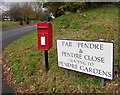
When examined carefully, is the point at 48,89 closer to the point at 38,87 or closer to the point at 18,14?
the point at 38,87

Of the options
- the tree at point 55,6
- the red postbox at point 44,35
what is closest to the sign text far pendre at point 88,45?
the red postbox at point 44,35

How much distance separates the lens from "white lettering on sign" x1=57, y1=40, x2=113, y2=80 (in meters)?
2.25

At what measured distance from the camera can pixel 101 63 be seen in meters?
2.35

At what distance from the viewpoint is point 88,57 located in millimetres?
2516

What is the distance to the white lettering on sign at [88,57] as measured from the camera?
225 centimetres

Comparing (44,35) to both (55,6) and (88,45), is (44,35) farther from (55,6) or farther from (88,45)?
(55,6)

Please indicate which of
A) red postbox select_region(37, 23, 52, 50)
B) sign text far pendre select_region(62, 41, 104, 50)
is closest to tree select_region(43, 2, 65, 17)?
red postbox select_region(37, 23, 52, 50)

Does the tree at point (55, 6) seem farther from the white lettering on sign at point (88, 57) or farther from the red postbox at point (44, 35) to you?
the white lettering on sign at point (88, 57)

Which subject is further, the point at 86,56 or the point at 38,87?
the point at 38,87

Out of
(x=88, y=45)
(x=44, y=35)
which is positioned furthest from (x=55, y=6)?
(x=88, y=45)

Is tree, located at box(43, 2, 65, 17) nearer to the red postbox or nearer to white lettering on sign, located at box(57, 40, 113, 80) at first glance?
the red postbox

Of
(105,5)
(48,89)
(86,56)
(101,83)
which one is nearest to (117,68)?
(101,83)

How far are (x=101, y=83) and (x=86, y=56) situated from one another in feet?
2.07

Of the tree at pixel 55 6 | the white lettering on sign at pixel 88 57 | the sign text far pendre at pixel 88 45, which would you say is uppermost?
the tree at pixel 55 6
